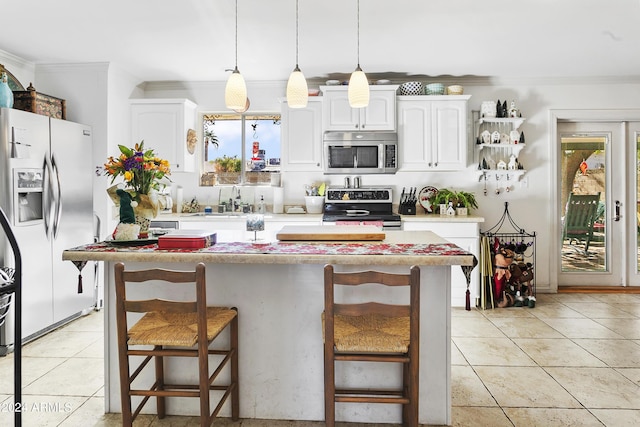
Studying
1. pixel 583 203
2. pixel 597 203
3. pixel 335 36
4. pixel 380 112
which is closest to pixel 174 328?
pixel 335 36

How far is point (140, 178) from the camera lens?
229cm

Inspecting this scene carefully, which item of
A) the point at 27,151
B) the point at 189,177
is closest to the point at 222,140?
the point at 189,177

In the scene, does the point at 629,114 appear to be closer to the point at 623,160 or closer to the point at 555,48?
the point at 623,160

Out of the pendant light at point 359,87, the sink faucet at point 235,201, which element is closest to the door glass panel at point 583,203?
the pendant light at point 359,87

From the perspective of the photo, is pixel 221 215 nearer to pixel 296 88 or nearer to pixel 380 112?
pixel 380 112

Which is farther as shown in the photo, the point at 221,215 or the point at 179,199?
the point at 179,199

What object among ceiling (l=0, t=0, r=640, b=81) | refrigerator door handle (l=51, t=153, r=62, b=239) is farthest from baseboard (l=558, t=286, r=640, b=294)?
refrigerator door handle (l=51, t=153, r=62, b=239)

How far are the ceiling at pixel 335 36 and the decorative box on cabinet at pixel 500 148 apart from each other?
20.7 inches

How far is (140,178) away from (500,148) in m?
3.99

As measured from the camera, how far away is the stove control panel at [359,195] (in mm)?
4836

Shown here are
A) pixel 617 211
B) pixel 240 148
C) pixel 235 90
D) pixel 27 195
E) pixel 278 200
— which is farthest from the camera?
pixel 240 148

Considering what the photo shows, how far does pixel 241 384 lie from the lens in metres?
2.29

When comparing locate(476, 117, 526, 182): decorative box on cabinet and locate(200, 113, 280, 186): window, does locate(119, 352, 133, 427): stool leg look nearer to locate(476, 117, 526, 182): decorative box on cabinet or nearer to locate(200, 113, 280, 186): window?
locate(200, 113, 280, 186): window

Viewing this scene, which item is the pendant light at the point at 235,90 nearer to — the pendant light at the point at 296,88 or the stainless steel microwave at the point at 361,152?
the pendant light at the point at 296,88
